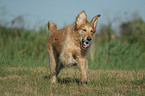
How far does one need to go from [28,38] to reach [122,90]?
9.00m

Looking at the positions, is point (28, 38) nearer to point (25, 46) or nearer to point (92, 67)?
point (25, 46)

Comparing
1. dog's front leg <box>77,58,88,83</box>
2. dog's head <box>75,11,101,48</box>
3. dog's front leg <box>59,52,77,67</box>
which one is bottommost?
dog's front leg <box>77,58,88,83</box>

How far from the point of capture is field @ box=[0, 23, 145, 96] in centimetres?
489

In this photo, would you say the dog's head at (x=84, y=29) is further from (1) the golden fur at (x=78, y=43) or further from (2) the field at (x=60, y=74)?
(2) the field at (x=60, y=74)

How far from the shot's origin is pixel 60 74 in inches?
281

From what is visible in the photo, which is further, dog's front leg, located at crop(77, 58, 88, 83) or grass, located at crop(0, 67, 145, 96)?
dog's front leg, located at crop(77, 58, 88, 83)

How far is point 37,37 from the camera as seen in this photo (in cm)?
1313

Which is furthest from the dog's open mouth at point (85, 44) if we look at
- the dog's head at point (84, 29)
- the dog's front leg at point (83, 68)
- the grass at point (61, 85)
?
the grass at point (61, 85)

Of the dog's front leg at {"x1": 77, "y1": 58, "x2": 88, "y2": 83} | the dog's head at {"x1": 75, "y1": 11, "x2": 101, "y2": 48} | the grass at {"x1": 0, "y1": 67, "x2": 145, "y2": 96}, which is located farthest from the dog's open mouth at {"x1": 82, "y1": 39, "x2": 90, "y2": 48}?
the grass at {"x1": 0, "y1": 67, "x2": 145, "y2": 96}

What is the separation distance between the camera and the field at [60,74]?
489 cm

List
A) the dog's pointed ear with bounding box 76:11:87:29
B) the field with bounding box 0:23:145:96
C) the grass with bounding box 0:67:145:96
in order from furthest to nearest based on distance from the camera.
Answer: the dog's pointed ear with bounding box 76:11:87:29 < the field with bounding box 0:23:145:96 < the grass with bounding box 0:67:145:96

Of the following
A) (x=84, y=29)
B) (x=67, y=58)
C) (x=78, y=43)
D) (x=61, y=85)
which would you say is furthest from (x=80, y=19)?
(x=61, y=85)

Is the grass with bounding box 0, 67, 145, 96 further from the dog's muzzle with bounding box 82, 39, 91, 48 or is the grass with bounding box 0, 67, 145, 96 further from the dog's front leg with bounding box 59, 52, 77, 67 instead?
the dog's muzzle with bounding box 82, 39, 91, 48

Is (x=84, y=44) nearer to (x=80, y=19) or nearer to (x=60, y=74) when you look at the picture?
(x=80, y=19)
